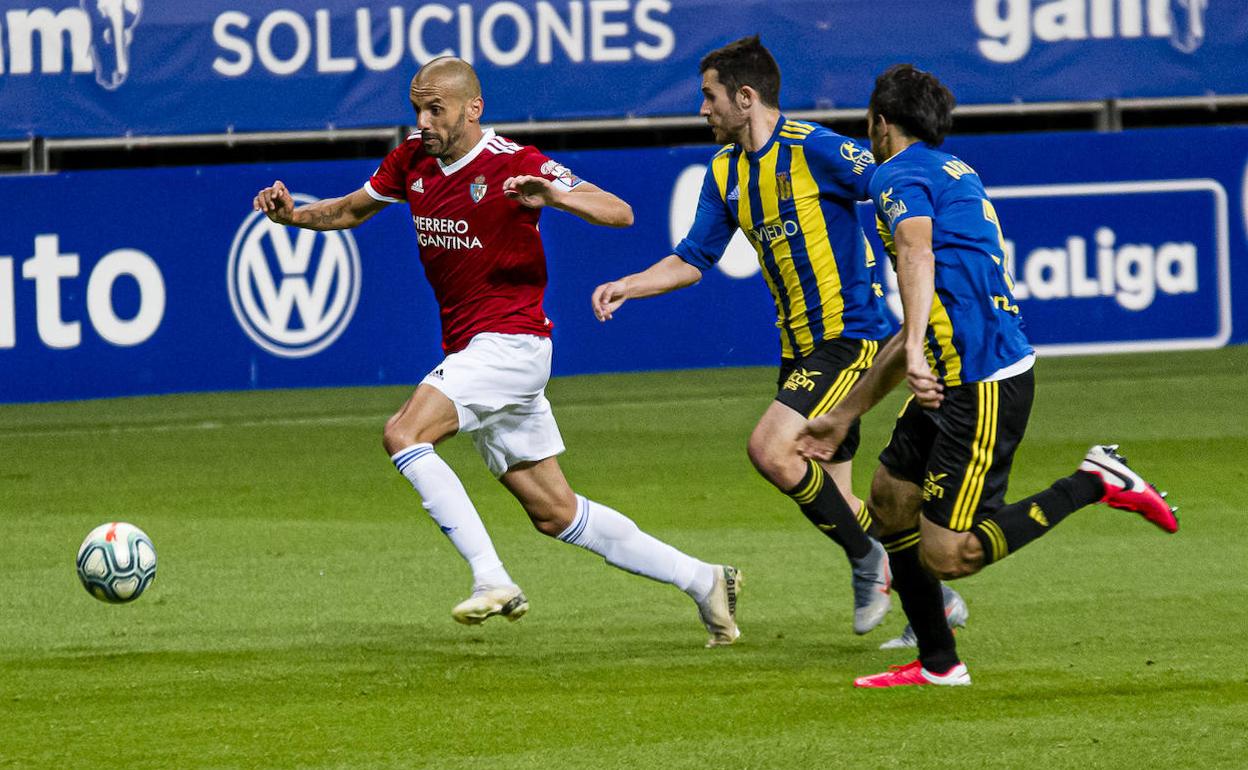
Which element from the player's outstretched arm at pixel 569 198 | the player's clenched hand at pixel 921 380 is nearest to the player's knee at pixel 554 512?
the player's outstretched arm at pixel 569 198

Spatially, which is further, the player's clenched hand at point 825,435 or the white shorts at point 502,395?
the white shorts at point 502,395

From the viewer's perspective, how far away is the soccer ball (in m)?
6.95

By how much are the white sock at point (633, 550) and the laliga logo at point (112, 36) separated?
8726 mm

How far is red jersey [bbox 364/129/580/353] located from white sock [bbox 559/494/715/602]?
0.72 meters

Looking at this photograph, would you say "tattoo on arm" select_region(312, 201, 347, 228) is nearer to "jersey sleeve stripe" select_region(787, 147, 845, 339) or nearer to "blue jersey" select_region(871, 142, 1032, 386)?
"jersey sleeve stripe" select_region(787, 147, 845, 339)

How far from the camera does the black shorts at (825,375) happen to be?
693 cm

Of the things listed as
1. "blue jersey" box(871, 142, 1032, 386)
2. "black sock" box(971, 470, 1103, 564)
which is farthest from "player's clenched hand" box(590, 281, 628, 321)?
"black sock" box(971, 470, 1103, 564)

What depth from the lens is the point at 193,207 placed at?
14141 millimetres

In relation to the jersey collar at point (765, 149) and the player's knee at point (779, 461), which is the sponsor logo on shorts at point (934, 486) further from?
the jersey collar at point (765, 149)

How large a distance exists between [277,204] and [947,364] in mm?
2710

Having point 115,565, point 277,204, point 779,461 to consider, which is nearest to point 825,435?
point 779,461

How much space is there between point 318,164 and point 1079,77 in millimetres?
5982

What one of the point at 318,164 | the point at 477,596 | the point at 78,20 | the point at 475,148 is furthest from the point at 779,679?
the point at 78,20

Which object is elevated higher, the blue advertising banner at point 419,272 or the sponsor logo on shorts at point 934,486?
the blue advertising banner at point 419,272
